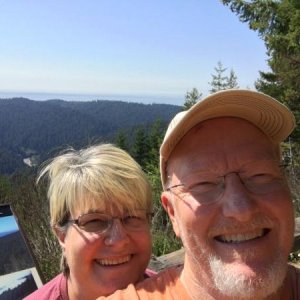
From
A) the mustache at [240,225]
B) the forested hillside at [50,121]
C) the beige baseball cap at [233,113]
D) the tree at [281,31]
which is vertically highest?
the tree at [281,31]

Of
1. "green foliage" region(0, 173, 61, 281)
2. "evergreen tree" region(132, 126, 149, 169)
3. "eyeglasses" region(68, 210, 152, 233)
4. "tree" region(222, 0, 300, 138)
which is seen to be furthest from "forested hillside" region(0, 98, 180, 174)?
"eyeglasses" region(68, 210, 152, 233)

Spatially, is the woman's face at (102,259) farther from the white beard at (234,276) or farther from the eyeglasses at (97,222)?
the white beard at (234,276)

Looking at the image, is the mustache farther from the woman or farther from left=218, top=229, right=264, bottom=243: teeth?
the woman

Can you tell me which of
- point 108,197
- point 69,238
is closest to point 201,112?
point 108,197

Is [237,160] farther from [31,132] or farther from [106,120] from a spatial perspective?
[106,120]

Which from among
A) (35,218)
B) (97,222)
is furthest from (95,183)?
(35,218)

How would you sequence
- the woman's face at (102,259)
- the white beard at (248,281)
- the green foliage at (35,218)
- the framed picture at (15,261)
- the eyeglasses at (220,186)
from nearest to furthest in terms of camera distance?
the white beard at (248,281), the eyeglasses at (220,186), the woman's face at (102,259), the framed picture at (15,261), the green foliage at (35,218)

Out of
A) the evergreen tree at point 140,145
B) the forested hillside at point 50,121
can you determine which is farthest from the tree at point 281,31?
the forested hillside at point 50,121

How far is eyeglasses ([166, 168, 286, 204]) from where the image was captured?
60.1 inches

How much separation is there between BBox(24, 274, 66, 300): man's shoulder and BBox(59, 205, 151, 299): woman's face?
0.06m

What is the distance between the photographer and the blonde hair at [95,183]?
2020 mm

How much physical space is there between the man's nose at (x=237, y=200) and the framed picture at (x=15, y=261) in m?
1.09

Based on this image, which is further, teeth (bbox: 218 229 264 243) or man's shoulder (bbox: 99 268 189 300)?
man's shoulder (bbox: 99 268 189 300)

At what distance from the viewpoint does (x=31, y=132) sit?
148000 mm
